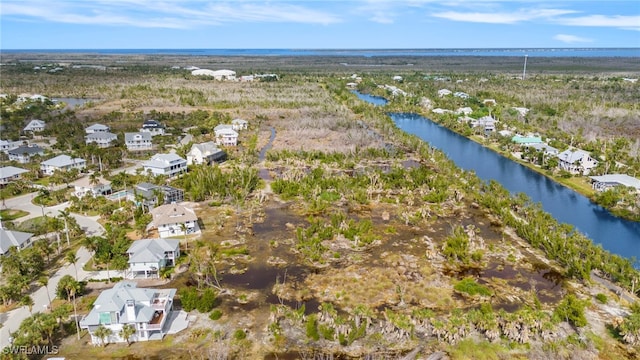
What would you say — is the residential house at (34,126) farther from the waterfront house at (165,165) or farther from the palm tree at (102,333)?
the palm tree at (102,333)

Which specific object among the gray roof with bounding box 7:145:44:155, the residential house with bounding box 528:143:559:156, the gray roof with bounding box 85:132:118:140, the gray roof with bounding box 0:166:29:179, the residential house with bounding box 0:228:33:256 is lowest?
the residential house with bounding box 0:228:33:256

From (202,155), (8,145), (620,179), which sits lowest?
(620,179)

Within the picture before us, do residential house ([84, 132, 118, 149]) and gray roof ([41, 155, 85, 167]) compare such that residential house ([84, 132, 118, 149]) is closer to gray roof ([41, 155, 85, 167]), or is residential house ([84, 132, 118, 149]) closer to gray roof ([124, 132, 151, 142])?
gray roof ([124, 132, 151, 142])

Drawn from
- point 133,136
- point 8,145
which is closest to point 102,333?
point 133,136

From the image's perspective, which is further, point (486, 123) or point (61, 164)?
point (486, 123)

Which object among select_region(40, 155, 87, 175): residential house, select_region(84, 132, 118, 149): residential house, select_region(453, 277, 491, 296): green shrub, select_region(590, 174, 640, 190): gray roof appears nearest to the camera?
select_region(453, 277, 491, 296): green shrub

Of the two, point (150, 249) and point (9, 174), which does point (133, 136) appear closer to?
point (9, 174)

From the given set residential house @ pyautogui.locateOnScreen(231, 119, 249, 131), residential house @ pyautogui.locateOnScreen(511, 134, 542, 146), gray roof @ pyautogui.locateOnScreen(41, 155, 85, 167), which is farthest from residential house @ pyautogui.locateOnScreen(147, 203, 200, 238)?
residential house @ pyautogui.locateOnScreen(511, 134, 542, 146)

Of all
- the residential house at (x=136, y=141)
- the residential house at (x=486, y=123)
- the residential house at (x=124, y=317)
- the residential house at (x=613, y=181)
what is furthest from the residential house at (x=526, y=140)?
the residential house at (x=124, y=317)
